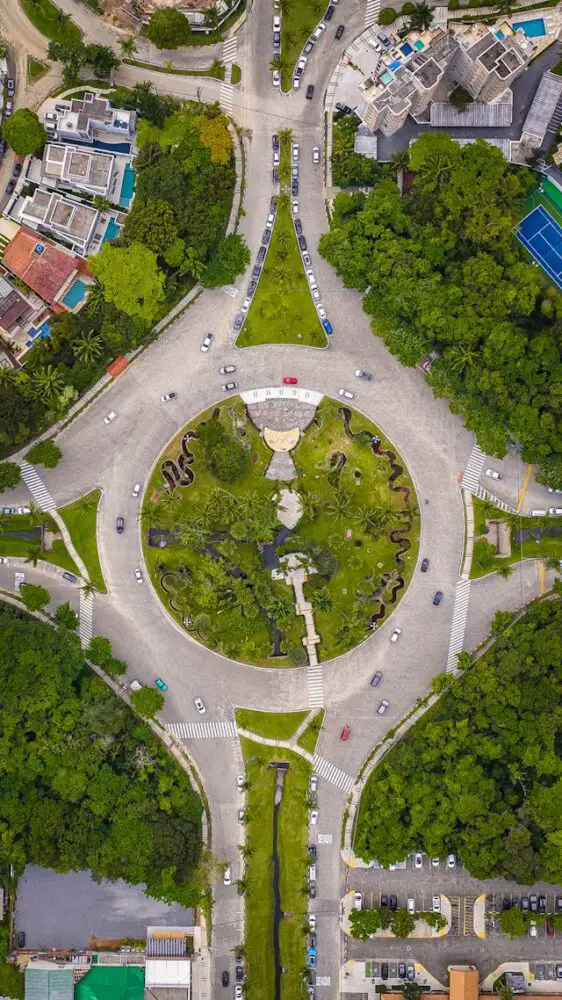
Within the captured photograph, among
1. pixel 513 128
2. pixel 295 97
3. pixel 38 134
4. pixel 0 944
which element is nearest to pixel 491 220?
pixel 513 128

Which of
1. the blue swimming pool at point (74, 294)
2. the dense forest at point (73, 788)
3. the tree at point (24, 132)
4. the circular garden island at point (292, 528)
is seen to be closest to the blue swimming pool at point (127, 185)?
the tree at point (24, 132)

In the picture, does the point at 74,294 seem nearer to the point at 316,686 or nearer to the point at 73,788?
the point at 316,686

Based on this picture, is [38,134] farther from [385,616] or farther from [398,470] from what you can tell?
[385,616]

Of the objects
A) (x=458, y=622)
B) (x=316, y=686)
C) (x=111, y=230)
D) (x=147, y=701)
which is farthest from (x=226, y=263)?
(x=147, y=701)

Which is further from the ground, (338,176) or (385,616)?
(338,176)

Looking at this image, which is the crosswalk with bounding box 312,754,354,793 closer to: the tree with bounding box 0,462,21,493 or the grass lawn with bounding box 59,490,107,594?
the grass lawn with bounding box 59,490,107,594

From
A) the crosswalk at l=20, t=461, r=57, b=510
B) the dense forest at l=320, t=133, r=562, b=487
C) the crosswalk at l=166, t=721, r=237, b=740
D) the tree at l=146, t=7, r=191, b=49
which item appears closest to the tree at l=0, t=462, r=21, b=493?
the crosswalk at l=20, t=461, r=57, b=510

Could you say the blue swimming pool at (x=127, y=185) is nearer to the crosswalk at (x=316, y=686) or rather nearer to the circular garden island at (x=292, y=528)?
the circular garden island at (x=292, y=528)
